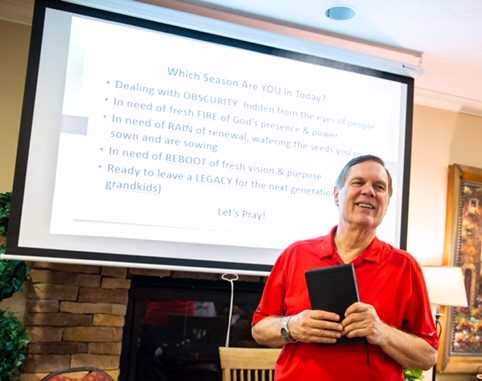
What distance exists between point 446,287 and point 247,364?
4.26 ft

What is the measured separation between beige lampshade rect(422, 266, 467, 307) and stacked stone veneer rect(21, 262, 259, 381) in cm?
169

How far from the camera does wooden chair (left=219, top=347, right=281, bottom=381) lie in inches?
80.4

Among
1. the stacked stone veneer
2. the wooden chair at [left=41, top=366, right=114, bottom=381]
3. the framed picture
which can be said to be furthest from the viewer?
the framed picture

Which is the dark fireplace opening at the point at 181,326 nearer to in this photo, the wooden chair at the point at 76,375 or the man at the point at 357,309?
the wooden chair at the point at 76,375

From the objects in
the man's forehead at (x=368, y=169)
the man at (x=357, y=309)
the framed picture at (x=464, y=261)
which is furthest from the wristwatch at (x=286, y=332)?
the framed picture at (x=464, y=261)

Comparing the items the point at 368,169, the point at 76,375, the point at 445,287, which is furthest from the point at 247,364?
the point at 445,287

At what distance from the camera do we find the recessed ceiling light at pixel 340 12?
7.05 ft

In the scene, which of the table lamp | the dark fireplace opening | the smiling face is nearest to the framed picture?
the table lamp

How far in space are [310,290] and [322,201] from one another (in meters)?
1.13

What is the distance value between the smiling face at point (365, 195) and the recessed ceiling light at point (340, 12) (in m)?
0.98

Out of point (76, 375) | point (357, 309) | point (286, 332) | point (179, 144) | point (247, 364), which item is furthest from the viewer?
point (179, 144)

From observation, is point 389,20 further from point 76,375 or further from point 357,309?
point 76,375

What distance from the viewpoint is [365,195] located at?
1454 millimetres

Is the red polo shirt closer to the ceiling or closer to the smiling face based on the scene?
the smiling face
